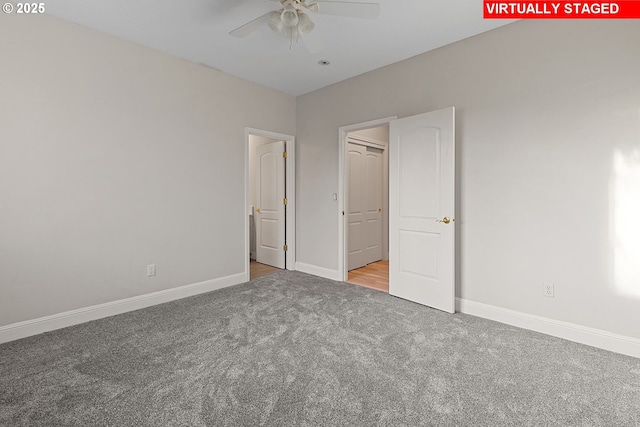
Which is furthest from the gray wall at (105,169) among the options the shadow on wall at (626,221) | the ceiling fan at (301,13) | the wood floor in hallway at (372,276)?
the shadow on wall at (626,221)

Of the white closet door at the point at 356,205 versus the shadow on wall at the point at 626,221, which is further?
the white closet door at the point at 356,205

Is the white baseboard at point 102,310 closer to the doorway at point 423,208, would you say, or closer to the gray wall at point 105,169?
the gray wall at point 105,169

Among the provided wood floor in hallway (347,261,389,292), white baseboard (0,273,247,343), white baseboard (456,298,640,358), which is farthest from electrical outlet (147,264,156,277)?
white baseboard (456,298,640,358)

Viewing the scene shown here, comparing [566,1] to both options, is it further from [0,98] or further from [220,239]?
[0,98]

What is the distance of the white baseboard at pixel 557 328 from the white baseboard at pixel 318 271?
1678mm

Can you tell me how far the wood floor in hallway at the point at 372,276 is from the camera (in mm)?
4039

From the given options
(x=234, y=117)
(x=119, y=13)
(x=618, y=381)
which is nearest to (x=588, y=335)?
(x=618, y=381)

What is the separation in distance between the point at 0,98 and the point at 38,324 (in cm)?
188

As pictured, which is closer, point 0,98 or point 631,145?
point 631,145

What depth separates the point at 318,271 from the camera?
450 centimetres

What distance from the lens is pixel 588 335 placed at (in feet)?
7.88

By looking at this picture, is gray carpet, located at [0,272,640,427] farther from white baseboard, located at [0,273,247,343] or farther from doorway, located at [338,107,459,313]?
doorway, located at [338,107,459,313]

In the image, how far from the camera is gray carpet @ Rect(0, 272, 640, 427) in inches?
63.1

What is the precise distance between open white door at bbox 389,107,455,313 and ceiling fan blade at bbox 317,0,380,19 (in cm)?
131
